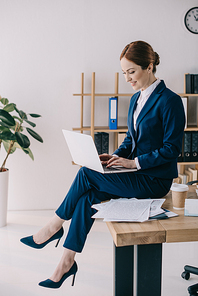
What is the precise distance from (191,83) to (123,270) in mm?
2431

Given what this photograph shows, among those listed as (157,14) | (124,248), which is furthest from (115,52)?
(124,248)

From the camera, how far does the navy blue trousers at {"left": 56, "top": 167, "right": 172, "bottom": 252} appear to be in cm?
157

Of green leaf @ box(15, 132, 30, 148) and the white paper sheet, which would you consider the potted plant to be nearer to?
green leaf @ box(15, 132, 30, 148)

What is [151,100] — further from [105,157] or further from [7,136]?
[7,136]

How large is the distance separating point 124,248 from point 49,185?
2057mm

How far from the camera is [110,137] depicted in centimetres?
355

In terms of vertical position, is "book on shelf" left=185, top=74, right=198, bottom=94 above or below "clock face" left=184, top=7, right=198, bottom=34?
below

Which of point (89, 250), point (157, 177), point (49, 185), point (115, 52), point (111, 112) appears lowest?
point (89, 250)

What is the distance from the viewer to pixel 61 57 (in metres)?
3.38

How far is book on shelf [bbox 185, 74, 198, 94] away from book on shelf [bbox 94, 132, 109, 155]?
3.50 ft

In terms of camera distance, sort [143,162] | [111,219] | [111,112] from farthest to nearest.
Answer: [111,112]
[143,162]
[111,219]

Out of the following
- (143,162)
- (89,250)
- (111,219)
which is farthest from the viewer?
(89,250)

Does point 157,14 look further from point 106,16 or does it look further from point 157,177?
point 157,177

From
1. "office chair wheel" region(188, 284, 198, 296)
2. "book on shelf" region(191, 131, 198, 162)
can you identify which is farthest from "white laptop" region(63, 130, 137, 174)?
"book on shelf" region(191, 131, 198, 162)
